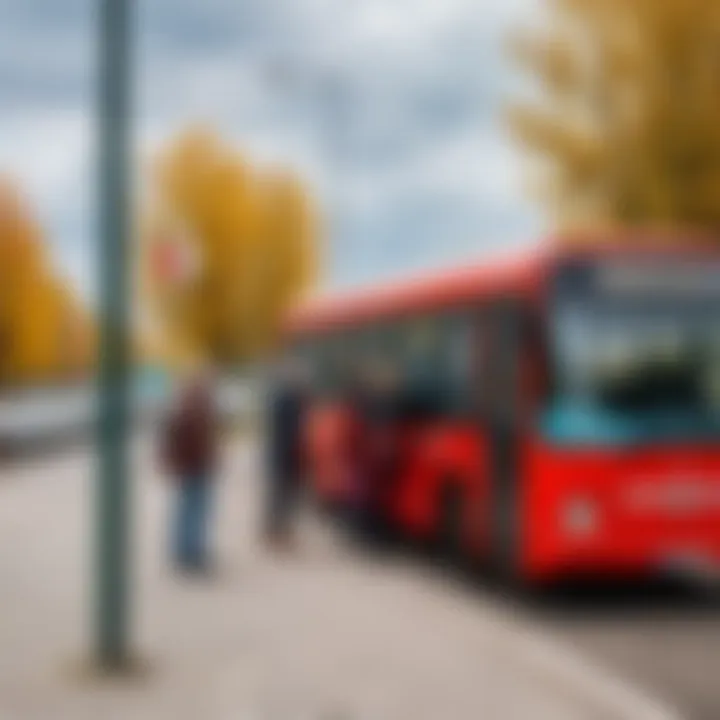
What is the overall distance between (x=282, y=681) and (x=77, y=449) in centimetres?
3204

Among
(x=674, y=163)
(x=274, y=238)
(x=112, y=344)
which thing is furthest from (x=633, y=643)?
(x=274, y=238)

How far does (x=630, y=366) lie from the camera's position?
14148 millimetres

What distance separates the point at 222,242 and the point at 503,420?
53.6 metres

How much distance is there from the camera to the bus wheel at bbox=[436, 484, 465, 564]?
53.5 feet

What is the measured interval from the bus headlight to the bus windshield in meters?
0.42

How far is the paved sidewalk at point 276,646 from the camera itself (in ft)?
32.7

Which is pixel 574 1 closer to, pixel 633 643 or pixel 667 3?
pixel 667 3

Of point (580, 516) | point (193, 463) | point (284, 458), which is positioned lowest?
point (284, 458)

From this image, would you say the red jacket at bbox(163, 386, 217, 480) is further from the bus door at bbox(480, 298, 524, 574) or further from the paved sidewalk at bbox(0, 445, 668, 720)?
the bus door at bbox(480, 298, 524, 574)

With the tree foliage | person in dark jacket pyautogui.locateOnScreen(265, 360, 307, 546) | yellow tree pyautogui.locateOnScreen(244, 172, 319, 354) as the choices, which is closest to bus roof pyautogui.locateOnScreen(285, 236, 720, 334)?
person in dark jacket pyautogui.locateOnScreen(265, 360, 307, 546)

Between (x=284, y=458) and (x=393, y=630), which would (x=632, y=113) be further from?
(x=393, y=630)

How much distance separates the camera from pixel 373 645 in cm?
1219

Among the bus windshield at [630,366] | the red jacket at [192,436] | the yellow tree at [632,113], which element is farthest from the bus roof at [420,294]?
the yellow tree at [632,113]

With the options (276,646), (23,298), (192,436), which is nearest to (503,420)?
(192,436)
